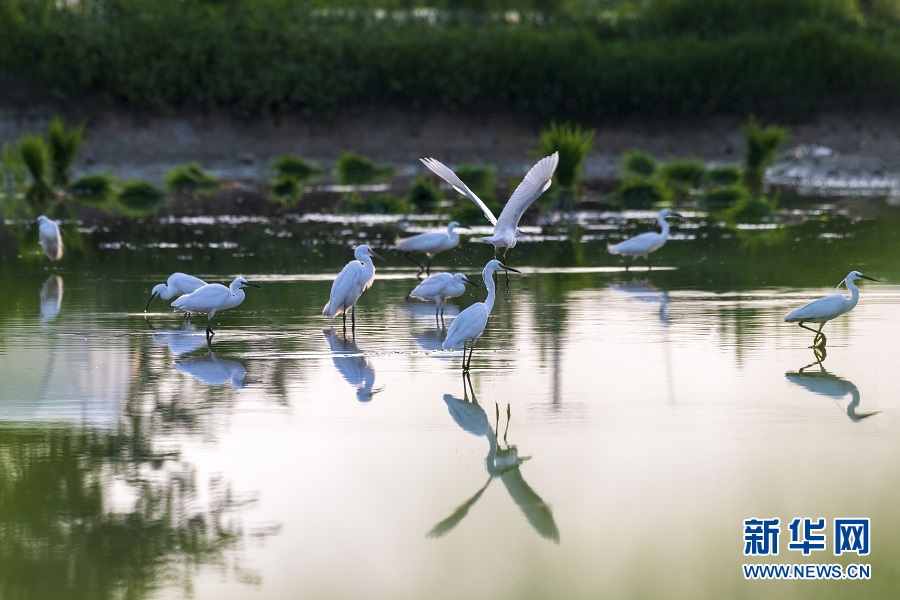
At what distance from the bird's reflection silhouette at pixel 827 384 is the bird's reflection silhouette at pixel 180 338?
14.2 ft

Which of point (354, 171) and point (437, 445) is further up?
point (354, 171)

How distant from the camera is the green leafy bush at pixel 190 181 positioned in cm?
2972

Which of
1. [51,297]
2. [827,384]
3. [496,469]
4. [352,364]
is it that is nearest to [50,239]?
[51,297]

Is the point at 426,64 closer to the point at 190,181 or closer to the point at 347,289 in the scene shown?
the point at 190,181

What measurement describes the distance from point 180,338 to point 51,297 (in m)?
2.92

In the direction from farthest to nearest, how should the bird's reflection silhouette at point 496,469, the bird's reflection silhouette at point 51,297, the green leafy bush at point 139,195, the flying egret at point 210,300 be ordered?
Answer: the green leafy bush at point 139,195
the bird's reflection silhouette at point 51,297
the flying egret at point 210,300
the bird's reflection silhouette at point 496,469

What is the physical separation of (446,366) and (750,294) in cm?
448

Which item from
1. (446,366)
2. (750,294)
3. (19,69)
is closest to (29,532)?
(446,366)

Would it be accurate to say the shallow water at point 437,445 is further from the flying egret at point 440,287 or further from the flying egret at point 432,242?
the flying egret at point 432,242

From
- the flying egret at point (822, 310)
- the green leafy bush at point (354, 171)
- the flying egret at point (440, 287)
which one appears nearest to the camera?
the flying egret at point (822, 310)

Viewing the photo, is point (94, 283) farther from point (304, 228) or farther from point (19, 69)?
point (19, 69)

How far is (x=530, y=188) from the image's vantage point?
12.5 meters

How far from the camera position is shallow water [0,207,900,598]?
19.8 ft

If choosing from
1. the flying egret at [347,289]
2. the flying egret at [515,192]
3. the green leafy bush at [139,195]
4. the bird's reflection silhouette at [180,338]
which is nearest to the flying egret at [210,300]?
the bird's reflection silhouette at [180,338]
